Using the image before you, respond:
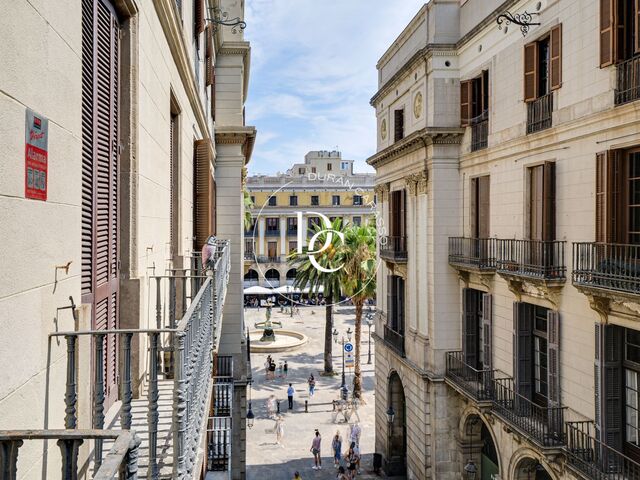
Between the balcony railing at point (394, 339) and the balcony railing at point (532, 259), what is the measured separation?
25.1 ft

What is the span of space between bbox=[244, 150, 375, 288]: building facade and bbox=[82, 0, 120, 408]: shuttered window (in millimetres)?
57729

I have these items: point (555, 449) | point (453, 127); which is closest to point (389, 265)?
point (453, 127)

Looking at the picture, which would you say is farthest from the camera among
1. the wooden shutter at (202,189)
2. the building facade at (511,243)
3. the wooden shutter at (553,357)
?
the wooden shutter at (553,357)

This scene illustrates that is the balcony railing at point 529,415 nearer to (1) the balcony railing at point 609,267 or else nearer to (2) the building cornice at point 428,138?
(1) the balcony railing at point 609,267

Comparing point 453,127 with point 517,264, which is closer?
point 517,264

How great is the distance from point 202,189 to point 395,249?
13.3 m

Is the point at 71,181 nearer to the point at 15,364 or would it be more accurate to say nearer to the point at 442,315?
the point at 15,364

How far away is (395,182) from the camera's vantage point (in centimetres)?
2475

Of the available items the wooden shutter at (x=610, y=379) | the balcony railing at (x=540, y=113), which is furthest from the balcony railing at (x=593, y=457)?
the balcony railing at (x=540, y=113)

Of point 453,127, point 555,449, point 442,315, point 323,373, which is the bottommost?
point 323,373

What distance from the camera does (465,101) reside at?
64.2 ft

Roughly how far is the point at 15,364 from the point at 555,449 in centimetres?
1333

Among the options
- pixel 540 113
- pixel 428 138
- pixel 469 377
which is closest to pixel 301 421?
pixel 469 377

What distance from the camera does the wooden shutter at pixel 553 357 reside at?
13.9m
